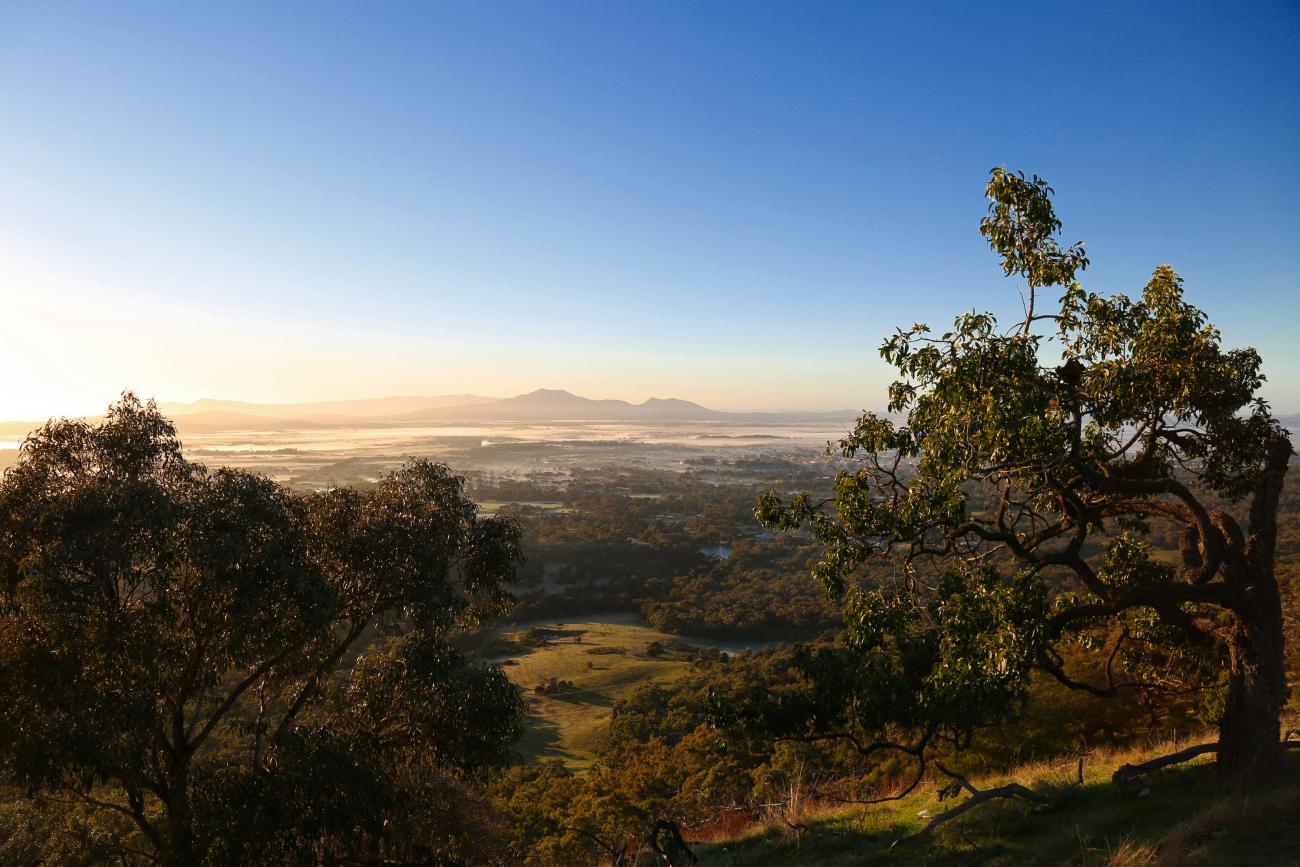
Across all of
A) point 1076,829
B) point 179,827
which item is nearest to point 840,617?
point 1076,829

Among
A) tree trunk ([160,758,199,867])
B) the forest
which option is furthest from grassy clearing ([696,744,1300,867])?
tree trunk ([160,758,199,867])

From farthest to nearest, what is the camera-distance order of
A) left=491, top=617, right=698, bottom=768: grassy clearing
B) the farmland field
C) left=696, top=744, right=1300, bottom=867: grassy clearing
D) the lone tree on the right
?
the farmland field, left=491, top=617, right=698, bottom=768: grassy clearing, the lone tree on the right, left=696, top=744, right=1300, bottom=867: grassy clearing

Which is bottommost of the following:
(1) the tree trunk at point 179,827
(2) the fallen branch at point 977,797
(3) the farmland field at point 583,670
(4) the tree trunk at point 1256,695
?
(3) the farmland field at point 583,670

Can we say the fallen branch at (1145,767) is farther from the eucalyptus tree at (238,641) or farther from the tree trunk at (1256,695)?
the eucalyptus tree at (238,641)

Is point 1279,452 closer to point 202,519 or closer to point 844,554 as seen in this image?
point 844,554

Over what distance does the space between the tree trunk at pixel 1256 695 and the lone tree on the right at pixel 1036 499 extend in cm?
2

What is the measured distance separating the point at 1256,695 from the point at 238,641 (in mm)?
12174

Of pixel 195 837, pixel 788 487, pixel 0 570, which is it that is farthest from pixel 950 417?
pixel 788 487

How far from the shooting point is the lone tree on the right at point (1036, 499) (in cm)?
653

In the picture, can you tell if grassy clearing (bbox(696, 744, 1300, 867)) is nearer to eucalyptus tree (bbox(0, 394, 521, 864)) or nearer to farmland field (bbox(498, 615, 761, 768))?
eucalyptus tree (bbox(0, 394, 521, 864))

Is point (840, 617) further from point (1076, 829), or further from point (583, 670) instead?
point (583, 670)

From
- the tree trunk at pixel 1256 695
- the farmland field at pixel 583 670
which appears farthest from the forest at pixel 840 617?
the farmland field at pixel 583 670

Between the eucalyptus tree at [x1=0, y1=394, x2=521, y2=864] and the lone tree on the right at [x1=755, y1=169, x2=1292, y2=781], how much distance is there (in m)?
5.30

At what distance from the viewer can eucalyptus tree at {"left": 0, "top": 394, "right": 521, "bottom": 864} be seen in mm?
7043
